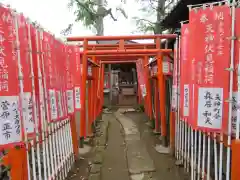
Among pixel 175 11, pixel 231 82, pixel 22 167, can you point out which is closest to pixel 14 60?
pixel 22 167

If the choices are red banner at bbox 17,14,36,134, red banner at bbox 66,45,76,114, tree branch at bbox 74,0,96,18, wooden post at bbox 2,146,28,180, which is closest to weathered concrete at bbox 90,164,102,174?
red banner at bbox 66,45,76,114

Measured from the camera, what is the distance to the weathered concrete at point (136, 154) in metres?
4.43

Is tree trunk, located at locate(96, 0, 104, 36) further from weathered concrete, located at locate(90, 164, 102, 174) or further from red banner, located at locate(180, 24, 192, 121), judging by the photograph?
red banner, located at locate(180, 24, 192, 121)

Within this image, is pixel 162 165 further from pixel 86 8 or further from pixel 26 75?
pixel 86 8

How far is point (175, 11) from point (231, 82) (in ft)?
12.9

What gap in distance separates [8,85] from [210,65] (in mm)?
2313

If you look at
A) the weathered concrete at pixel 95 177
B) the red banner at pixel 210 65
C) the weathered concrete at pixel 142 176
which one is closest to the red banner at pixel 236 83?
the red banner at pixel 210 65

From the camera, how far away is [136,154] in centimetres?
521

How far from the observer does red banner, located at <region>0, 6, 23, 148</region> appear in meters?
2.10

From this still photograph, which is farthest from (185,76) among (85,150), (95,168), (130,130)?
(130,130)

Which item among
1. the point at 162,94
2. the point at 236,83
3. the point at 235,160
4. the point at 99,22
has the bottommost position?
the point at 235,160

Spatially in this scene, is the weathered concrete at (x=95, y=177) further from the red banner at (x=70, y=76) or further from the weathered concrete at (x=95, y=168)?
the red banner at (x=70, y=76)

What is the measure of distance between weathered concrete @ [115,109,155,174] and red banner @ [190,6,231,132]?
2.10m

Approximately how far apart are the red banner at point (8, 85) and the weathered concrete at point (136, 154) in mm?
2795
